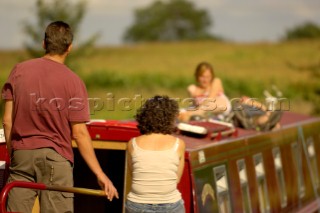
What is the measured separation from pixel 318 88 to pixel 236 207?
20.1 meters

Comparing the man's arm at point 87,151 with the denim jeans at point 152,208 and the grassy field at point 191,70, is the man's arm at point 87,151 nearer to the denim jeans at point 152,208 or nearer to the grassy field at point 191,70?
the denim jeans at point 152,208

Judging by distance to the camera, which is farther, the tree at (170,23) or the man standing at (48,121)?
the tree at (170,23)

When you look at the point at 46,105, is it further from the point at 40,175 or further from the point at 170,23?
the point at 170,23

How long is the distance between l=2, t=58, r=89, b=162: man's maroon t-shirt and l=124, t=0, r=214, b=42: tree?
102200 mm

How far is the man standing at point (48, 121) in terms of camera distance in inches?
196

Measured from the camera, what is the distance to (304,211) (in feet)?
31.3

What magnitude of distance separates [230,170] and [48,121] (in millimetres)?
2816

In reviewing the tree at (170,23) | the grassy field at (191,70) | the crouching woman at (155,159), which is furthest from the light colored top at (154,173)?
the tree at (170,23)

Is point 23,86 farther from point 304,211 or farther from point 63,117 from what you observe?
point 304,211

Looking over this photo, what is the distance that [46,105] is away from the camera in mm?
4945

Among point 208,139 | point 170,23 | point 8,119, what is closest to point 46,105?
point 8,119

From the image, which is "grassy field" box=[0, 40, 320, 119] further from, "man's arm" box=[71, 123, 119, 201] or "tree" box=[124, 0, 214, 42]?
"tree" box=[124, 0, 214, 42]

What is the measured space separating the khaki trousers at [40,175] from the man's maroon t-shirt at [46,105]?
0.06 metres

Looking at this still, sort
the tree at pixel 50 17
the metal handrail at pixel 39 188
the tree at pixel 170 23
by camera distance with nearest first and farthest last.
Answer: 1. the metal handrail at pixel 39 188
2. the tree at pixel 50 17
3. the tree at pixel 170 23
